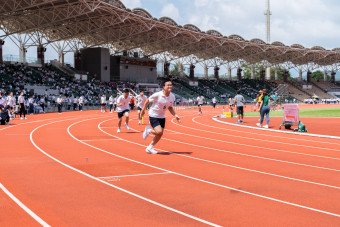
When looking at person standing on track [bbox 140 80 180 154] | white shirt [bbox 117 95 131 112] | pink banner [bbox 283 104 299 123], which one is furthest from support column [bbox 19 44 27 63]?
person standing on track [bbox 140 80 180 154]

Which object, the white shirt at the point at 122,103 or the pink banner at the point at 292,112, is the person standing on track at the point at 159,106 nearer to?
the white shirt at the point at 122,103

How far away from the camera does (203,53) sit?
84625mm

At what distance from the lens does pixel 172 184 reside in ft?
27.2

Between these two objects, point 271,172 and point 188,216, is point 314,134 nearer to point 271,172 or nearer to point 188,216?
point 271,172

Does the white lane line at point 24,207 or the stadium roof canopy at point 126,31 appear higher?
the stadium roof canopy at point 126,31

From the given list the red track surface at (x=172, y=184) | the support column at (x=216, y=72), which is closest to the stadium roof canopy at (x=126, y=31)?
the support column at (x=216, y=72)

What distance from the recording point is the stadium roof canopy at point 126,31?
4847 centimetres

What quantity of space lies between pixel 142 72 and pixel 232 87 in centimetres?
2477

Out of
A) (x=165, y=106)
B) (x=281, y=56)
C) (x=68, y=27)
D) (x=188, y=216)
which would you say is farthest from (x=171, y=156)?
(x=281, y=56)

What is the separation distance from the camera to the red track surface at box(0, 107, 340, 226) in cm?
618

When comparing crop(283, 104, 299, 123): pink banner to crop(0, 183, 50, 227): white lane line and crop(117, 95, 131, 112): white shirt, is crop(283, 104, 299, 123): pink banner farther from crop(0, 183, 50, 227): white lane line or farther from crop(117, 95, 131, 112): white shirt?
crop(0, 183, 50, 227): white lane line

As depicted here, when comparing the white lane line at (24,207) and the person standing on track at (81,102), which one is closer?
the white lane line at (24,207)

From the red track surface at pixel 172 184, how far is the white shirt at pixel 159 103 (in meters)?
1.09

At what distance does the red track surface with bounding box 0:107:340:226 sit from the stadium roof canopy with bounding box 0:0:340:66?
3529 cm
